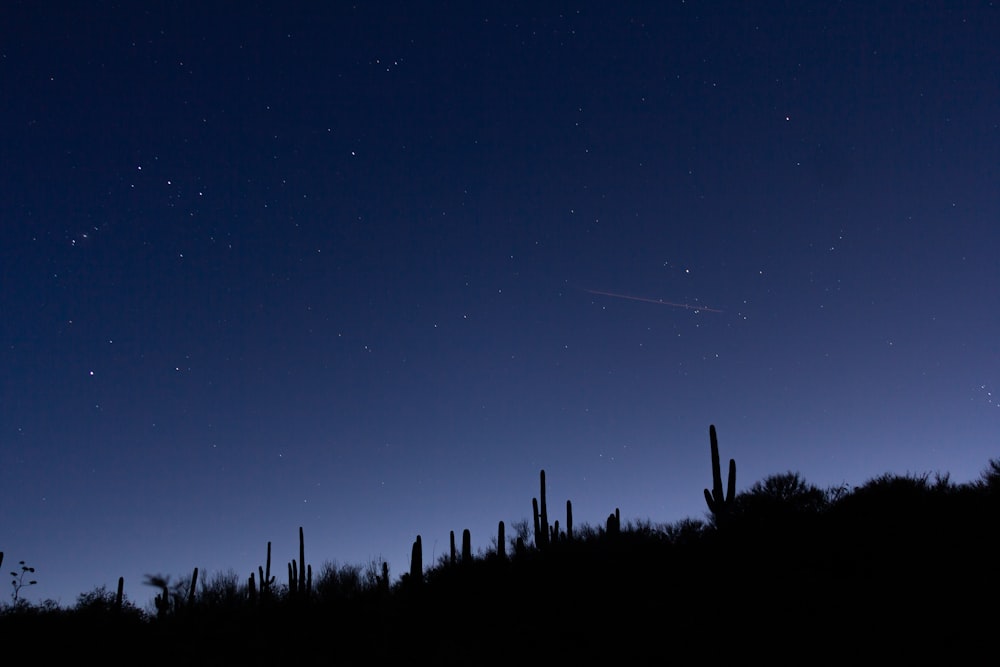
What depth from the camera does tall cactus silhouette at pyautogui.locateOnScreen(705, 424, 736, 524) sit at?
1922 centimetres

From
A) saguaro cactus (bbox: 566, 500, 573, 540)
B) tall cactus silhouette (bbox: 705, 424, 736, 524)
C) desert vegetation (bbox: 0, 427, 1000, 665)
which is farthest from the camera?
saguaro cactus (bbox: 566, 500, 573, 540)

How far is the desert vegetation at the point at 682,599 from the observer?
11312 millimetres

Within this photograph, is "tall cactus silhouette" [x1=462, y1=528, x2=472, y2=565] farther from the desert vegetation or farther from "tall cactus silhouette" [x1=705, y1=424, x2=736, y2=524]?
"tall cactus silhouette" [x1=705, y1=424, x2=736, y2=524]

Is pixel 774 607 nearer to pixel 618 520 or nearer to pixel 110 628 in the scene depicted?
pixel 618 520

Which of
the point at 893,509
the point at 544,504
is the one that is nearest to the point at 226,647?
the point at 544,504

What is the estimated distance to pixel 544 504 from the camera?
23812 mm

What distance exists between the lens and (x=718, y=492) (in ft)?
64.3

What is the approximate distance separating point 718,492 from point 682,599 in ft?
21.3

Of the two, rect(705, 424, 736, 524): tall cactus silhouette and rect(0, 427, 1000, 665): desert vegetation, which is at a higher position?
rect(705, 424, 736, 524): tall cactus silhouette

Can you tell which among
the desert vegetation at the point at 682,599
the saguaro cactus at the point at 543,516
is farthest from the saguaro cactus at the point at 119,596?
the saguaro cactus at the point at 543,516

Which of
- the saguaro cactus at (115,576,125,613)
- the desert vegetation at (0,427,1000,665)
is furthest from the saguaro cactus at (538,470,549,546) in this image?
the saguaro cactus at (115,576,125,613)

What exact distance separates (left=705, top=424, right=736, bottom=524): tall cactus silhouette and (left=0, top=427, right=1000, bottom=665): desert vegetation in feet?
0.20

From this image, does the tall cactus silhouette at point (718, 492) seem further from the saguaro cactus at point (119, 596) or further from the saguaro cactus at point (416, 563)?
the saguaro cactus at point (119, 596)

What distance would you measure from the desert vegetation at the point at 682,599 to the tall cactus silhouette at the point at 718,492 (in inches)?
2.3
